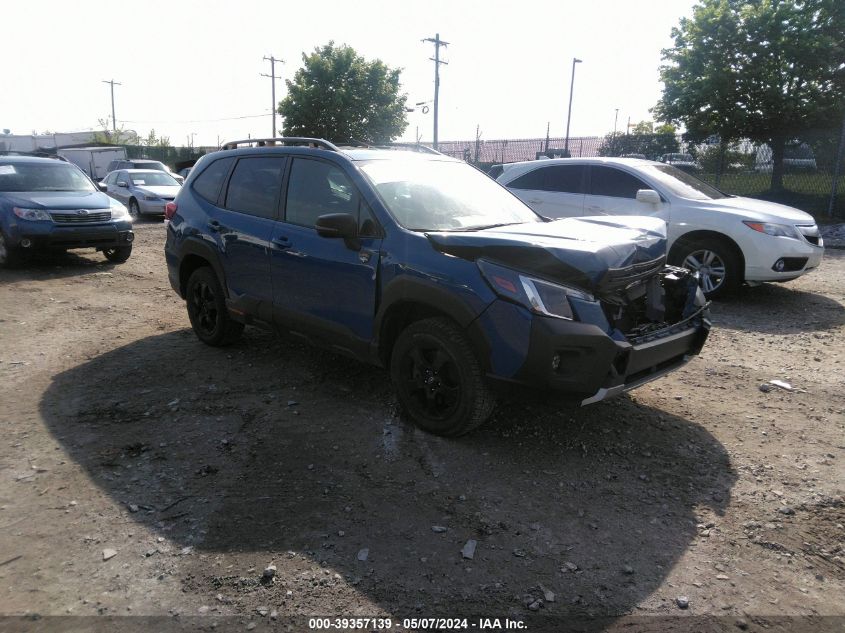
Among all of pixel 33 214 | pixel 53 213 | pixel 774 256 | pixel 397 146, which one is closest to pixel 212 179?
pixel 397 146

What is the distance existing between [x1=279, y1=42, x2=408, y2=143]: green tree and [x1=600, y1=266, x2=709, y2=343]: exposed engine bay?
34895mm

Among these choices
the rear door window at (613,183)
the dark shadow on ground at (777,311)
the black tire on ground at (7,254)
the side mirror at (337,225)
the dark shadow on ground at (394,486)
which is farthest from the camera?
the black tire on ground at (7,254)

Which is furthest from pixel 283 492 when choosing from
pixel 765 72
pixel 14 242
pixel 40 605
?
pixel 765 72

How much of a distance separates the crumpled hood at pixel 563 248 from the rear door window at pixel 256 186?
5.57 feet

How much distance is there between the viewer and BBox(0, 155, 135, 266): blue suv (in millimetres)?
9258

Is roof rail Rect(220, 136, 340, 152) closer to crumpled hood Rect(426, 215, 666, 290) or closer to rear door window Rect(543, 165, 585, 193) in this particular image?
crumpled hood Rect(426, 215, 666, 290)

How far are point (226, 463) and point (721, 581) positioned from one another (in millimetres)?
2631

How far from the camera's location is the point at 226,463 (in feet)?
12.0

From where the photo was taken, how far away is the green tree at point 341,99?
37.2m

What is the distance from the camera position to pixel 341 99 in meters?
36.8

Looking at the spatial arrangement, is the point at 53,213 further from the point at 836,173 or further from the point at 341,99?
the point at 341,99

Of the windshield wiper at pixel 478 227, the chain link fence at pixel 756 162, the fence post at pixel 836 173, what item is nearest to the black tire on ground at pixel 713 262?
the windshield wiper at pixel 478 227

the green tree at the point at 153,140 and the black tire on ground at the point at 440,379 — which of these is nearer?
the black tire on ground at the point at 440,379

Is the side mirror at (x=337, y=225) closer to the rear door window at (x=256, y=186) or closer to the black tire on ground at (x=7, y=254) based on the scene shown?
the rear door window at (x=256, y=186)
